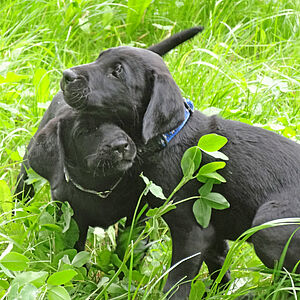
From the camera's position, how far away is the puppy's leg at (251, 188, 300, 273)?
2648 mm

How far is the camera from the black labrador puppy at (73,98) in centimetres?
262

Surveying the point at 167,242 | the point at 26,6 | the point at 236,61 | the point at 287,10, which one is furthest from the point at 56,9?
the point at 167,242

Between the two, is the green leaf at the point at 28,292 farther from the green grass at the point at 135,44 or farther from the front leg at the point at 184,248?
the front leg at the point at 184,248

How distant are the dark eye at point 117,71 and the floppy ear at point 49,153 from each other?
1.03ft

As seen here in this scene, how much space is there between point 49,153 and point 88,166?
0.20 metres

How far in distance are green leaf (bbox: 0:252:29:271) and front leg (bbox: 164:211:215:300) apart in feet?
2.24

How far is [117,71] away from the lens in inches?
108

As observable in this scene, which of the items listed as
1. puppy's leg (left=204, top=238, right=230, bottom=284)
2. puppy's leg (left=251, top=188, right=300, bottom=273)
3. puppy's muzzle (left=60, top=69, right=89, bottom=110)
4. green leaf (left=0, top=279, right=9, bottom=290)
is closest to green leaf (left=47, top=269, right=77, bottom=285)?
green leaf (left=0, top=279, right=9, bottom=290)

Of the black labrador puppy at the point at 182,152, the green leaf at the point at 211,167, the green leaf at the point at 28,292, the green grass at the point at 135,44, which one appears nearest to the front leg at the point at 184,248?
the black labrador puppy at the point at 182,152

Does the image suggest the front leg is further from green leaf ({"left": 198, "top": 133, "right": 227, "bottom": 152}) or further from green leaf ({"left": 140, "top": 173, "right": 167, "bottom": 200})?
green leaf ({"left": 198, "top": 133, "right": 227, "bottom": 152})

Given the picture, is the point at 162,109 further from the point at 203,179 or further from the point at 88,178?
the point at 88,178

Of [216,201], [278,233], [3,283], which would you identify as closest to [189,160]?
[216,201]

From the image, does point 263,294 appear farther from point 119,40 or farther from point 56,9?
point 56,9

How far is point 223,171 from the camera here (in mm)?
2891
